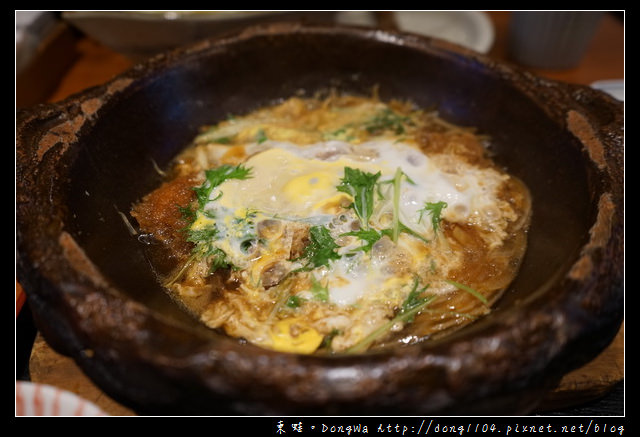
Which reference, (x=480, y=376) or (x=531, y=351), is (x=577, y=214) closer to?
(x=531, y=351)

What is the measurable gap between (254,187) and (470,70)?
1261mm

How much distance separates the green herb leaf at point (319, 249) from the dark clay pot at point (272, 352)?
0.43m

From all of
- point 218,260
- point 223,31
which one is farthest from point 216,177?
point 223,31

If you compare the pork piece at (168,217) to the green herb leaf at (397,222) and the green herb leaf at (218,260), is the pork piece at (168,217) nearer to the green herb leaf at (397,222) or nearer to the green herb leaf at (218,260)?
the green herb leaf at (218,260)

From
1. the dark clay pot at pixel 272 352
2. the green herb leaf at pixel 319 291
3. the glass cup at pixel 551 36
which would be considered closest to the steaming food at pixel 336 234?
the green herb leaf at pixel 319 291

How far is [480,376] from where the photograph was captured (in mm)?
1274

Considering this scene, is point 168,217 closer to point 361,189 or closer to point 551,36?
point 361,189

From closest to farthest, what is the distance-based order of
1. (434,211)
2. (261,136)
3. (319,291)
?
(319,291) < (434,211) < (261,136)

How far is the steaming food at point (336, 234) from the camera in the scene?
1.74 meters

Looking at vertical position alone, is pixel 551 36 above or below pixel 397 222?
above

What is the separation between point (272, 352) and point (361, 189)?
35.9 inches

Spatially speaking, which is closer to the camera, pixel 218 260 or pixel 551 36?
pixel 218 260

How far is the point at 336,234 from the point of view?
1.93m

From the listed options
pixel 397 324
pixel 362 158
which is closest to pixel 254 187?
pixel 362 158
